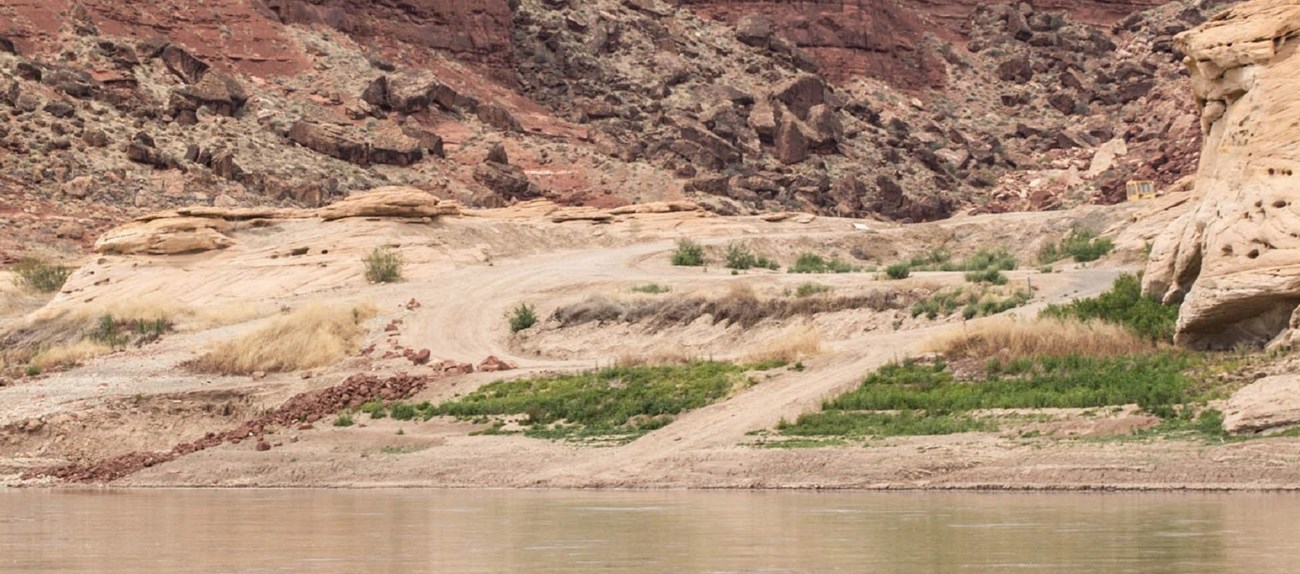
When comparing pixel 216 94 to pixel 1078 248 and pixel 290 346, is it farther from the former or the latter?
pixel 290 346

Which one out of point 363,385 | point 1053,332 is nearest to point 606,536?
point 1053,332

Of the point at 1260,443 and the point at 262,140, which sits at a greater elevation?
the point at 262,140

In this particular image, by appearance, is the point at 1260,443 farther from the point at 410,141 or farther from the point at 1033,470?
the point at 410,141

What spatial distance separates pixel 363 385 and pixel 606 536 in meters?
17.9

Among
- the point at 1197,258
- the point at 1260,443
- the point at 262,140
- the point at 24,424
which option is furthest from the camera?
the point at 262,140


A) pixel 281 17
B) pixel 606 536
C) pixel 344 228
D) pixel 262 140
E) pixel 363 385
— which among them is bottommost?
pixel 606 536

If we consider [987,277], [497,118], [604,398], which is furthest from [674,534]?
[497,118]

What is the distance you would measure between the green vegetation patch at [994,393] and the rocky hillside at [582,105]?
155ft

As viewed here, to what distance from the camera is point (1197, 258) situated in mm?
30797

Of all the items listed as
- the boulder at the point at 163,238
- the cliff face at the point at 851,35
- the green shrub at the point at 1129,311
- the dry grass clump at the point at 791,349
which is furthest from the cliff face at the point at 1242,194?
the cliff face at the point at 851,35

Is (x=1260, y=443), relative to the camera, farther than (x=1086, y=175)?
No

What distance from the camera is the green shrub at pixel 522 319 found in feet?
146

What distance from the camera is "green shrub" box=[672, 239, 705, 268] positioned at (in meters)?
58.0

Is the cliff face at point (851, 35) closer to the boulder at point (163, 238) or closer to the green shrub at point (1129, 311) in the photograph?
the boulder at point (163, 238)
